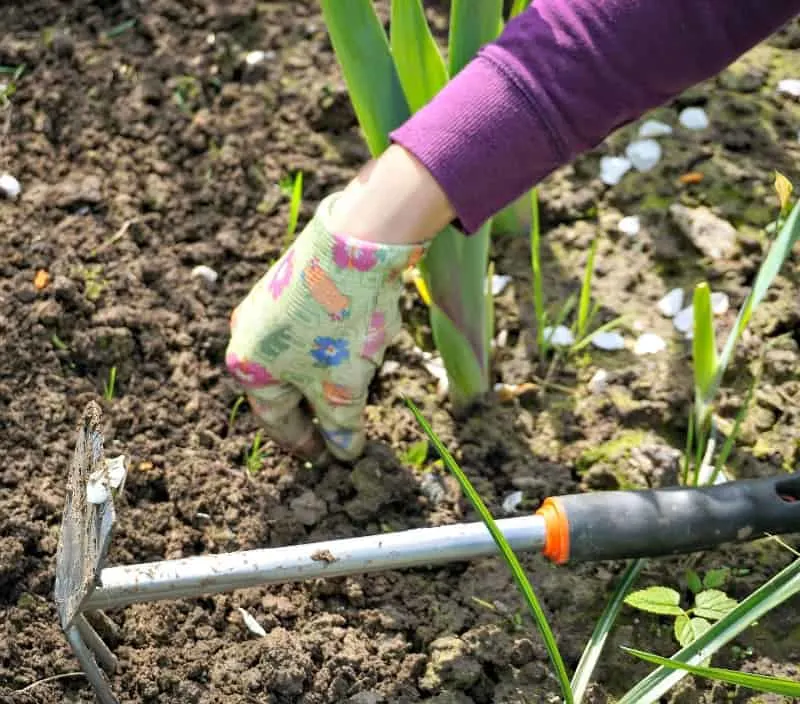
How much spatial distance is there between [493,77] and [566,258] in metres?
0.60

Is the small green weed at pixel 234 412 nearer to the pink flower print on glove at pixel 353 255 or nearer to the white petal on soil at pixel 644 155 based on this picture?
the pink flower print on glove at pixel 353 255

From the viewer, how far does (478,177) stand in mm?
1206

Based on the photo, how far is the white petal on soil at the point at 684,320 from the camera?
162 centimetres

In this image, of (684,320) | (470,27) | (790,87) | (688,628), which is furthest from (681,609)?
(790,87)

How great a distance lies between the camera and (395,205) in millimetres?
1226

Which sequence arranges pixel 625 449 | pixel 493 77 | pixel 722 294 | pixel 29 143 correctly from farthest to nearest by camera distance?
pixel 29 143 < pixel 722 294 < pixel 625 449 < pixel 493 77

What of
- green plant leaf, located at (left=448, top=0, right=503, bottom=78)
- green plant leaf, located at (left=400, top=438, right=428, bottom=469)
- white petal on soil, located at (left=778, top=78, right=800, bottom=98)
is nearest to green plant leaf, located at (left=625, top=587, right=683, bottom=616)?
green plant leaf, located at (left=400, top=438, right=428, bottom=469)

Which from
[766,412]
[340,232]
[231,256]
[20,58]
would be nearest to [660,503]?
[766,412]

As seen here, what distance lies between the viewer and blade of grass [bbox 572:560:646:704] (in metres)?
1.18

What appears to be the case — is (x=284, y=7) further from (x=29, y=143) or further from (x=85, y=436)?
(x=85, y=436)

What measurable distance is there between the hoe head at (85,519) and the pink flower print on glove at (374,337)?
0.34m

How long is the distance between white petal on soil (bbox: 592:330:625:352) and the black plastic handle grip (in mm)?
394

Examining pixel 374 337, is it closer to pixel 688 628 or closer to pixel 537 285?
pixel 537 285

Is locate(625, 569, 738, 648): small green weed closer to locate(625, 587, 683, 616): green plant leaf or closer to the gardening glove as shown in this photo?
locate(625, 587, 683, 616): green plant leaf
